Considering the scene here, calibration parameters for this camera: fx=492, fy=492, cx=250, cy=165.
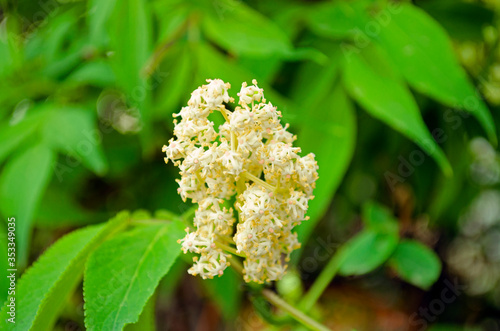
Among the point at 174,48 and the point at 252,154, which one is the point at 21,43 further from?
the point at 252,154

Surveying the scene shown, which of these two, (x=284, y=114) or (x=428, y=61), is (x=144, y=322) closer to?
(x=284, y=114)

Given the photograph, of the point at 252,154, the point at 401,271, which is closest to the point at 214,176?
the point at 252,154

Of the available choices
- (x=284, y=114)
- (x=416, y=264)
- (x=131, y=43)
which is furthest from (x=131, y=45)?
(x=416, y=264)

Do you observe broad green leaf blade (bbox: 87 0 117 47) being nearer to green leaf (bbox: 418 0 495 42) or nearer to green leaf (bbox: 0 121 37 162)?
green leaf (bbox: 0 121 37 162)

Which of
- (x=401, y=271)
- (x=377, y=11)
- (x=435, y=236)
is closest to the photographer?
(x=401, y=271)
